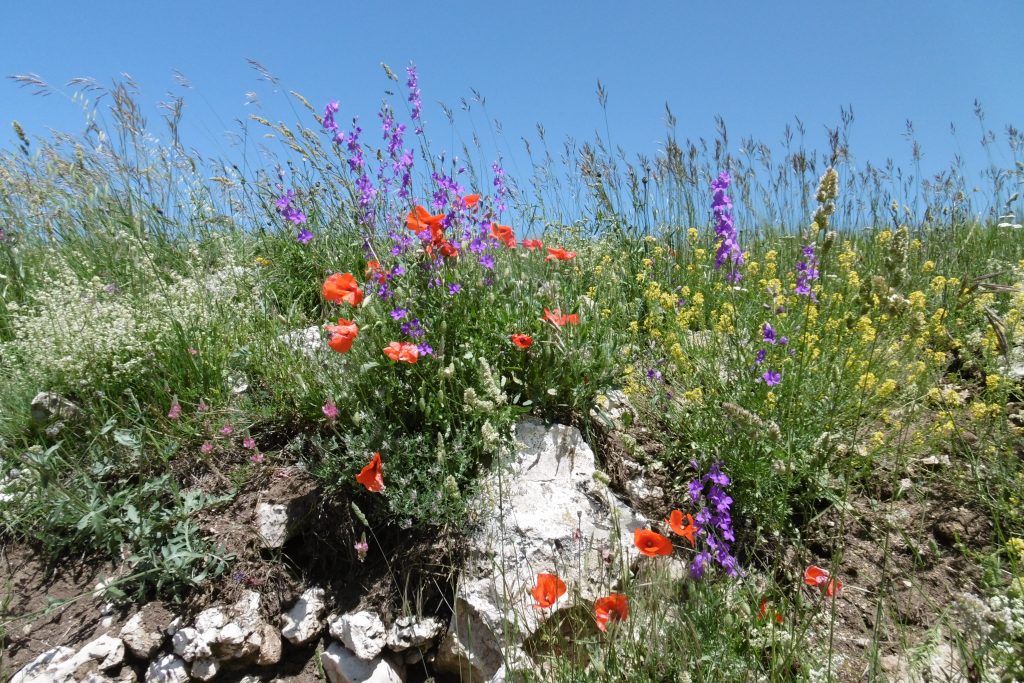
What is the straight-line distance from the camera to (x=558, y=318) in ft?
8.77

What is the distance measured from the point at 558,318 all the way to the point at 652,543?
1158mm

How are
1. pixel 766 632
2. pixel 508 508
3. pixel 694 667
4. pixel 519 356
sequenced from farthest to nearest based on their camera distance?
1. pixel 519 356
2. pixel 508 508
3. pixel 766 632
4. pixel 694 667

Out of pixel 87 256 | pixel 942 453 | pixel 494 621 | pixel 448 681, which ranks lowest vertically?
pixel 448 681

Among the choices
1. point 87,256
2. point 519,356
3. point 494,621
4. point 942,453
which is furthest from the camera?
point 87,256

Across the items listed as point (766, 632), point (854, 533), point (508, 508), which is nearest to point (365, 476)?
point (508, 508)

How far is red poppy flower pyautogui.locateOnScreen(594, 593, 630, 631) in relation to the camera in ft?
5.51

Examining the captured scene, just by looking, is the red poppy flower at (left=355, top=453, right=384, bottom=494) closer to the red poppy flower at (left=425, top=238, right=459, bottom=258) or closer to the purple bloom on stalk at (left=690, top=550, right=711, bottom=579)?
the red poppy flower at (left=425, top=238, right=459, bottom=258)

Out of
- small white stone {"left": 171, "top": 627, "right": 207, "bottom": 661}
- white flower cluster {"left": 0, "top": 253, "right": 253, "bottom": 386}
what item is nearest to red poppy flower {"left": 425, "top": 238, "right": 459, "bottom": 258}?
white flower cluster {"left": 0, "top": 253, "right": 253, "bottom": 386}

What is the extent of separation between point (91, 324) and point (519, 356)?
6.60ft

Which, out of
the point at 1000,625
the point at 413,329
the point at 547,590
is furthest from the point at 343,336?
the point at 1000,625

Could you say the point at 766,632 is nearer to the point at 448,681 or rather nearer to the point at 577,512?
the point at 577,512

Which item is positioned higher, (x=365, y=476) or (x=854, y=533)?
(x=365, y=476)

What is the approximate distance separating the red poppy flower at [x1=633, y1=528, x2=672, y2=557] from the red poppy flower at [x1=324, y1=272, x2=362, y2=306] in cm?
135

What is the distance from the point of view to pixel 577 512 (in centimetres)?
246
